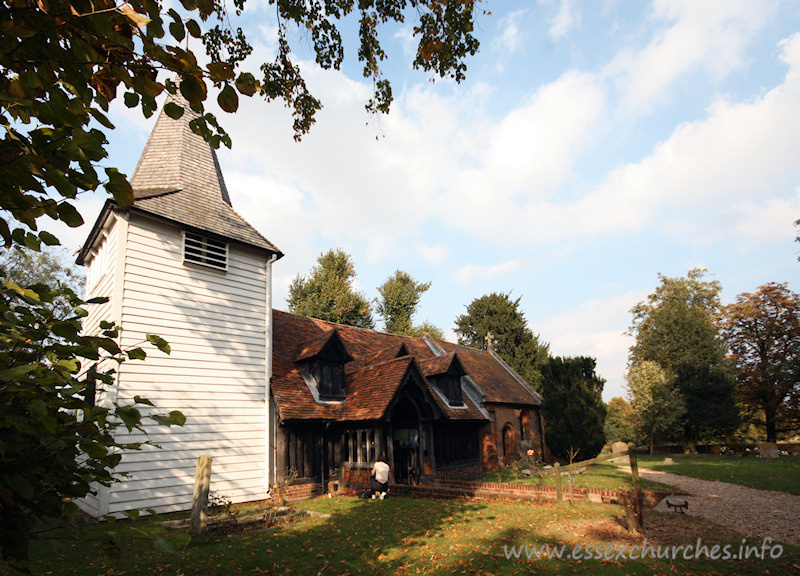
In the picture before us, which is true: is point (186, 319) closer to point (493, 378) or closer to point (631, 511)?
point (631, 511)

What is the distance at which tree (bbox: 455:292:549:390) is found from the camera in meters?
40.7

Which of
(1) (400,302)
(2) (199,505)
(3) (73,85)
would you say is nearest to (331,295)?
(1) (400,302)

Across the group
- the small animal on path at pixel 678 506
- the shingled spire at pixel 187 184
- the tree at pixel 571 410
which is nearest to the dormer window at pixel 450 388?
the tree at pixel 571 410

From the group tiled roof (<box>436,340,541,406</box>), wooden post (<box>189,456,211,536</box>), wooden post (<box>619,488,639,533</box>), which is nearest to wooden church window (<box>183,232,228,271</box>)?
wooden post (<box>189,456,211,536</box>)

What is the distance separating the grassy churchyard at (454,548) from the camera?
23.8 feet

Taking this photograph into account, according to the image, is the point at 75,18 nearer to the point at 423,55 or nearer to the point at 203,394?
the point at 423,55

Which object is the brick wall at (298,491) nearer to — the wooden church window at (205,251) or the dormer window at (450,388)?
the wooden church window at (205,251)

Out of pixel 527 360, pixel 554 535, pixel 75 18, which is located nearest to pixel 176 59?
pixel 75 18

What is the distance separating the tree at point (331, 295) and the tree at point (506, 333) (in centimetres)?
1123

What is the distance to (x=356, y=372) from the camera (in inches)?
746

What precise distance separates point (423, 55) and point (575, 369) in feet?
68.3

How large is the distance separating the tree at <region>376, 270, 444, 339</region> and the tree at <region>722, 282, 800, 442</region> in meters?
29.8

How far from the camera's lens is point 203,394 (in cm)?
1352

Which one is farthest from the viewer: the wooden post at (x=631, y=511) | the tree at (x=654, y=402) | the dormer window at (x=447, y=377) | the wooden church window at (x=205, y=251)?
the tree at (x=654, y=402)
